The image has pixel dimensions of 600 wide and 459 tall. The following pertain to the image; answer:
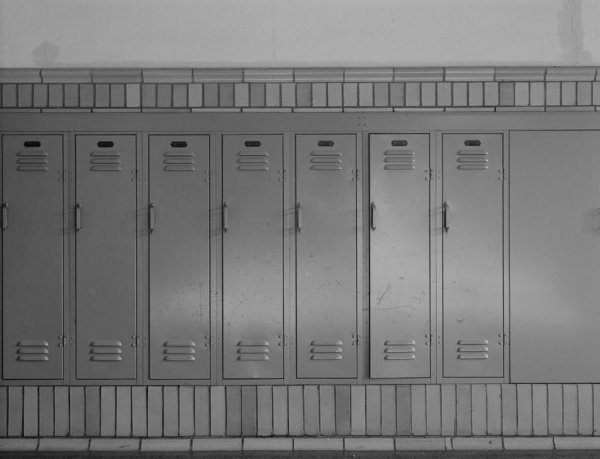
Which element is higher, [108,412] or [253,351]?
[253,351]

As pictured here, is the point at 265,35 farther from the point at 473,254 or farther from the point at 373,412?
the point at 373,412

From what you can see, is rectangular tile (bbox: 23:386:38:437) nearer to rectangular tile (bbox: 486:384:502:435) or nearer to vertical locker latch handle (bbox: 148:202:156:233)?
vertical locker latch handle (bbox: 148:202:156:233)

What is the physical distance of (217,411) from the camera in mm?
5227

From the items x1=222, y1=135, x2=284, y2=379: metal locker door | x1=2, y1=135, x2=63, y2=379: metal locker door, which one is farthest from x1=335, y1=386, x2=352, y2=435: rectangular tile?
x1=2, y1=135, x2=63, y2=379: metal locker door

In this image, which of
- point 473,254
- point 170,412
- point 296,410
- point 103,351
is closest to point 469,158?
point 473,254

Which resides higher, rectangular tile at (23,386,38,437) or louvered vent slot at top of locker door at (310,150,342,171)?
louvered vent slot at top of locker door at (310,150,342,171)

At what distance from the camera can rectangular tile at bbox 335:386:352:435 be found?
523cm

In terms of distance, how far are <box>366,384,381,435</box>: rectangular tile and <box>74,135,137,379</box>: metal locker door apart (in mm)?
1569

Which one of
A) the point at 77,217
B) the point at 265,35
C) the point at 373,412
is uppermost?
A: the point at 265,35

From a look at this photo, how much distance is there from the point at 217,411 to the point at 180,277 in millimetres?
916

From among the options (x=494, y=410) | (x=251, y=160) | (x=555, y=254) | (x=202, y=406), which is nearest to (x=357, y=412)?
(x=494, y=410)

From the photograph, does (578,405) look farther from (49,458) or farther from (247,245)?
(49,458)

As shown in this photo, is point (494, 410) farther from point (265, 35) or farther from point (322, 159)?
point (265, 35)

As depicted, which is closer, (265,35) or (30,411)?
(30,411)
